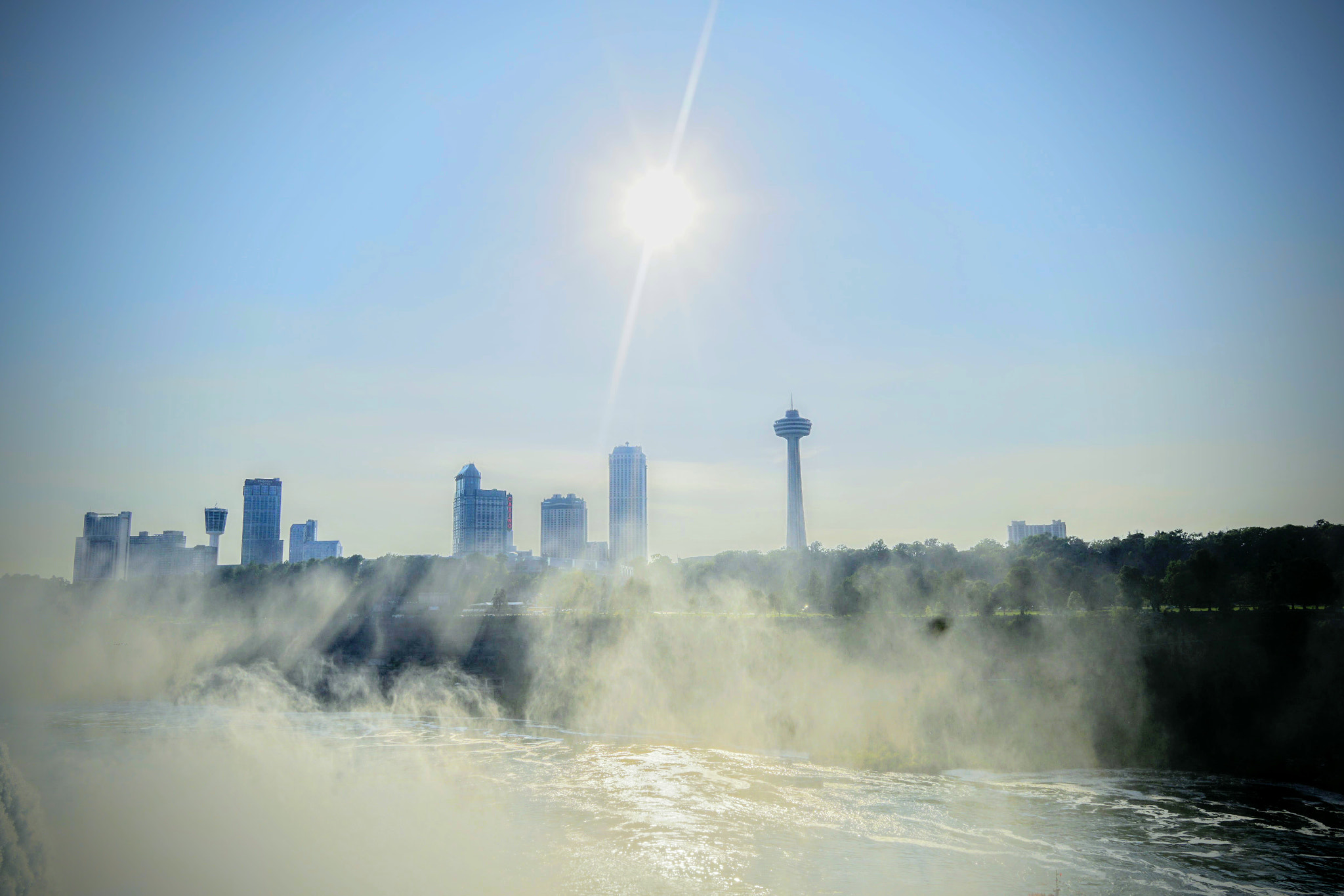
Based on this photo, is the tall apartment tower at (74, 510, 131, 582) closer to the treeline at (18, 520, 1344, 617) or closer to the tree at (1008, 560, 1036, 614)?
the treeline at (18, 520, 1344, 617)

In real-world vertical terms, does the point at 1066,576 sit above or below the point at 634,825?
above

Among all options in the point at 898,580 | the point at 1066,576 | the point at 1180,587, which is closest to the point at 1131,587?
the point at 1180,587

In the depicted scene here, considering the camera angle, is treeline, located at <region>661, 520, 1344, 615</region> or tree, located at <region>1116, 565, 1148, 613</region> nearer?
treeline, located at <region>661, 520, 1344, 615</region>

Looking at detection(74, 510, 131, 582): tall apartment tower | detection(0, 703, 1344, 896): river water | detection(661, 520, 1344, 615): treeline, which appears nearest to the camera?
detection(0, 703, 1344, 896): river water

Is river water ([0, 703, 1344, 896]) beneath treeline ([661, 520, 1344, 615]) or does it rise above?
beneath

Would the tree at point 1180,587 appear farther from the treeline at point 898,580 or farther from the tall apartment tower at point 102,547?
the tall apartment tower at point 102,547

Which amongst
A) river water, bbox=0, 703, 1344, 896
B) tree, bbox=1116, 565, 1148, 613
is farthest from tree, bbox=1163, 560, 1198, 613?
river water, bbox=0, 703, 1344, 896

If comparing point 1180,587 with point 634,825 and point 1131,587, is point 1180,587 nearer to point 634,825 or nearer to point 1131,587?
point 1131,587
